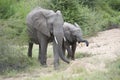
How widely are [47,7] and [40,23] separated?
1168 cm

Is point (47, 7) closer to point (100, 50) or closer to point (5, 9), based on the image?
point (100, 50)

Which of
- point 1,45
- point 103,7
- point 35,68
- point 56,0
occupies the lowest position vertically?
point 103,7

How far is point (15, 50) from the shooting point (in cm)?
1364

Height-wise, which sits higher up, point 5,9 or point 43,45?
point 5,9

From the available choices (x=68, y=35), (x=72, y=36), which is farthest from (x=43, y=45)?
(x=72, y=36)

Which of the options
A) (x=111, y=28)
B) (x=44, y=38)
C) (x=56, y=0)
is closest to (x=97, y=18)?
(x=111, y=28)

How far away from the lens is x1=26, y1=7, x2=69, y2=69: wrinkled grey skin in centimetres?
1320

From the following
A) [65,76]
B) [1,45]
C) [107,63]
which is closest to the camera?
[65,76]

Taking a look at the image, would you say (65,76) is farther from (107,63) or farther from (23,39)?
(23,39)

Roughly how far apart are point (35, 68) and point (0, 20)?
1.98 m

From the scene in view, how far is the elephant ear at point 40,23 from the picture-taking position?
13.8 m

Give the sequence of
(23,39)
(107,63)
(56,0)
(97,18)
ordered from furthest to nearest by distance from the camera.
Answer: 1. (97,18)
2. (56,0)
3. (23,39)
4. (107,63)

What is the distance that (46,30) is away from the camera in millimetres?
13727

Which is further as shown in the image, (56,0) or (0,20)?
(56,0)
